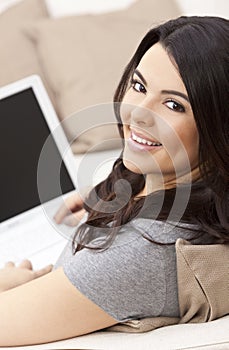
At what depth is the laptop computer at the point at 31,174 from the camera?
5.41 ft

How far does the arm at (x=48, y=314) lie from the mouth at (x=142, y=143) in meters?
0.23

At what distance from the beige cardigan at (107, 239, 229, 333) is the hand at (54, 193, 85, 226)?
1.70ft

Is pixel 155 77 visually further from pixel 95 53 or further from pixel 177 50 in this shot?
pixel 95 53

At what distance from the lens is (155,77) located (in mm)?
1120

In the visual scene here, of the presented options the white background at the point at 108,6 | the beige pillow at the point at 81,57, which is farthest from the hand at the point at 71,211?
the white background at the point at 108,6

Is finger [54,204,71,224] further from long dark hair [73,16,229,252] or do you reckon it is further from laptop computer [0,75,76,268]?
long dark hair [73,16,229,252]

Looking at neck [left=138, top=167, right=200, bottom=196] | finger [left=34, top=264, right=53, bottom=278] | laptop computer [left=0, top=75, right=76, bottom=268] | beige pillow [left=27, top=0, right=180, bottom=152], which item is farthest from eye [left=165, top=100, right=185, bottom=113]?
beige pillow [left=27, top=0, right=180, bottom=152]

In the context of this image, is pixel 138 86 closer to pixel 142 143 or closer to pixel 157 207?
pixel 142 143

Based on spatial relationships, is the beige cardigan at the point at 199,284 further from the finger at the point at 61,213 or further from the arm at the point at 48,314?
the finger at the point at 61,213

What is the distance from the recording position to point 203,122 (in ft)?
3.53

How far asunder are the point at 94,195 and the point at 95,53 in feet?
3.43

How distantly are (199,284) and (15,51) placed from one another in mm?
1500

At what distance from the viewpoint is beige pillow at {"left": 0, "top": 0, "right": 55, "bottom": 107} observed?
2.38 metres

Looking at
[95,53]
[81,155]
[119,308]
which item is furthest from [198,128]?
[95,53]
